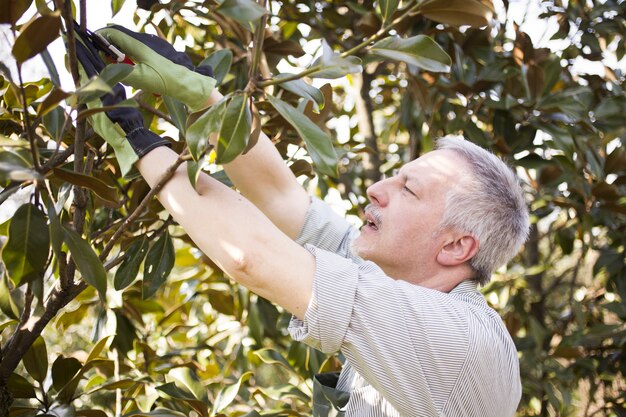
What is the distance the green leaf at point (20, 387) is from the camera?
1528mm

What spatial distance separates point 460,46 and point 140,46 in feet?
4.68

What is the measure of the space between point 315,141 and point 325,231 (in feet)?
2.47

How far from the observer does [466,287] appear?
1712 millimetres

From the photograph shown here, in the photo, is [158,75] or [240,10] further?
[158,75]

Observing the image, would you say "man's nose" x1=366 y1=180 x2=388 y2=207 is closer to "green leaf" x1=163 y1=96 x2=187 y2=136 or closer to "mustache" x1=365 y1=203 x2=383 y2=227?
"mustache" x1=365 y1=203 x2=383 y2=227

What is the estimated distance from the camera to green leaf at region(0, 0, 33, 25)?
1.03 meters

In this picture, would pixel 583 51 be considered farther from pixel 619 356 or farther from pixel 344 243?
pixel 344 243

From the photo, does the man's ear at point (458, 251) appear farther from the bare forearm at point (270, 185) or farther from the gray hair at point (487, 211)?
the bare forearm at point (270, 185)

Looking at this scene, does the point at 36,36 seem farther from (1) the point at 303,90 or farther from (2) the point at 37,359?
(2) the point at 37,359

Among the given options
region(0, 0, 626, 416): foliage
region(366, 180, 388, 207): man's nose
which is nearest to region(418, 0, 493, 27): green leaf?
region(0, 0, 626, 416): foliage

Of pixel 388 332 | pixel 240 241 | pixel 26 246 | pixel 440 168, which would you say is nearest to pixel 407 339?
pixel 388 332

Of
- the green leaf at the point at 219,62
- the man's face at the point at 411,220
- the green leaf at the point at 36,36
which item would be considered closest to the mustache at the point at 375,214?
the man's face at the point at 411,220

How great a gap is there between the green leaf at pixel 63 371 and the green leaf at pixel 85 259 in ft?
1.70

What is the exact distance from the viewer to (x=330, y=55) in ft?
3.66
